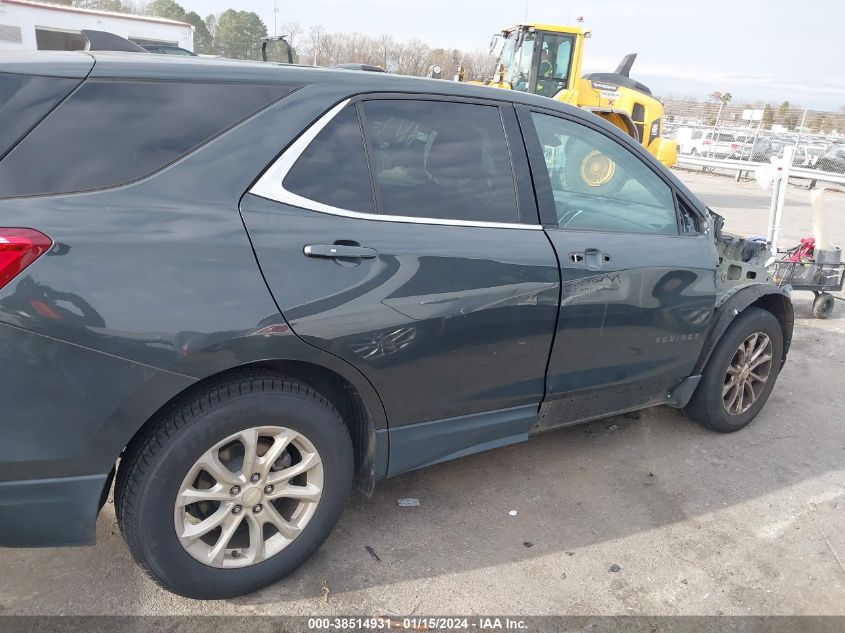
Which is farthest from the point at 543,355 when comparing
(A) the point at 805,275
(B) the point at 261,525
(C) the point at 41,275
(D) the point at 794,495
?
Answer: (A) the point at 805,275

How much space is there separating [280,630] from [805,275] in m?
5.96

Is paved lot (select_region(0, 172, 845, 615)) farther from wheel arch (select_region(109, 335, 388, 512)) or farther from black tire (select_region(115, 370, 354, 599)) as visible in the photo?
wheel arch (select_region(109, 335, 388, 512))

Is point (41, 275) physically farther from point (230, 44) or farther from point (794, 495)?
point (230, 44)

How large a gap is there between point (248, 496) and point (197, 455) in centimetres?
29

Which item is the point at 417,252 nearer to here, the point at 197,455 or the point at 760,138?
the point at 197,455

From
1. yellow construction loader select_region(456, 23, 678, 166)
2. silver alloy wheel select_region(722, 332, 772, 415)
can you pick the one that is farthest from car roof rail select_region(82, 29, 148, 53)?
yellow construction loader select_region(456, 23, 678, 166)

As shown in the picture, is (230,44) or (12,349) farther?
(230,44)

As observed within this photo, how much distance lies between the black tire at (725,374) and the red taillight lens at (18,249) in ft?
10.8

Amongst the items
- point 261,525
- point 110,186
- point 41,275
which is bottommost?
point 261,525

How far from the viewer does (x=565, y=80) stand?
11.9m

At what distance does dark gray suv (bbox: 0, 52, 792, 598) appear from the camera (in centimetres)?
191

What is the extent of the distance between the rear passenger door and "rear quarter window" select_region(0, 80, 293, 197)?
0.26 meters

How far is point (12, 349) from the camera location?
1.81m

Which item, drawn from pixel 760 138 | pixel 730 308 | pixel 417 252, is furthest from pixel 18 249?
pixel 760 138
